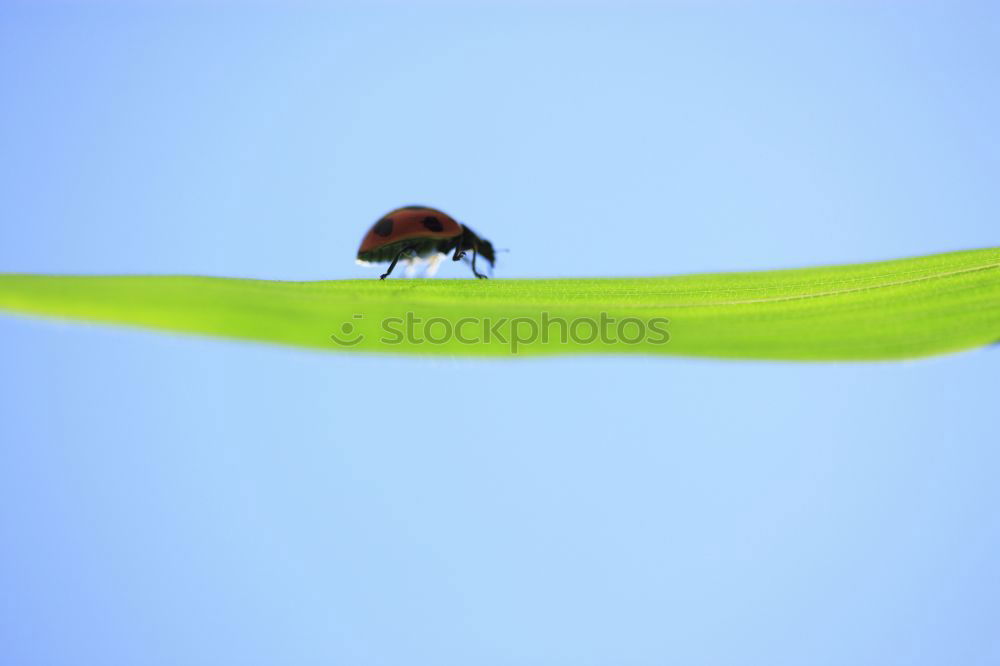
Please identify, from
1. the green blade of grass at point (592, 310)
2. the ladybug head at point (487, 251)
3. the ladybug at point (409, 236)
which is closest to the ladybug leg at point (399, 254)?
the ladybug at point (409, 236)

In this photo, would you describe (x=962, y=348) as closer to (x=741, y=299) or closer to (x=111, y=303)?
(x=741, y=299)

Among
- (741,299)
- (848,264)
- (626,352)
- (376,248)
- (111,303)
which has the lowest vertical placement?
(111,303)

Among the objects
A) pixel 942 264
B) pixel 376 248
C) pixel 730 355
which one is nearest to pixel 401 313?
pixel 730 355

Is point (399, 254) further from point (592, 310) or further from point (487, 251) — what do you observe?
point (592, 310)

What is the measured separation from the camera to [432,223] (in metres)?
2.15

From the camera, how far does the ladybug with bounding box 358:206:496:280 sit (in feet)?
6.89

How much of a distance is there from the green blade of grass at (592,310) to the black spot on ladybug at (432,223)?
768 millimetres

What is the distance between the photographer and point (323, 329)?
84 cm

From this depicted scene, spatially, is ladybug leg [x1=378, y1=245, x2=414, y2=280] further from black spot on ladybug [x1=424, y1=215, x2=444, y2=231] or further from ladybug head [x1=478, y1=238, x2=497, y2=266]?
ladybug head [x1=478, y1=238, x2=497, y2=266]

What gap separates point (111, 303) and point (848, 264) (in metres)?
1.00

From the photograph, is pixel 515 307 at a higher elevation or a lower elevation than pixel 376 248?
lower

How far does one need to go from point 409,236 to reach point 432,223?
0.27 feet

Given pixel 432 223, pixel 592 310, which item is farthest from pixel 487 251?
pixel 592 310

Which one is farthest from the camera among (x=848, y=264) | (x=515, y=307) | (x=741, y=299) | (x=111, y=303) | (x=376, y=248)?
(x=376, y=248)
